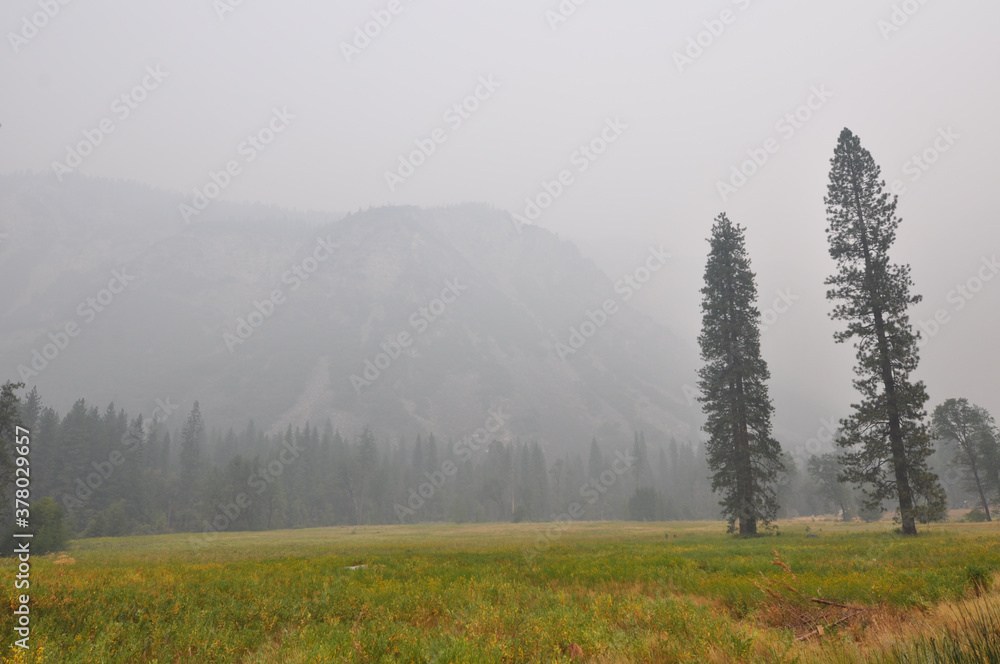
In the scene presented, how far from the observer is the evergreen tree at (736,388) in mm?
27953

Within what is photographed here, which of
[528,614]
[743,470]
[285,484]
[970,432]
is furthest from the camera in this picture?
[285,484]

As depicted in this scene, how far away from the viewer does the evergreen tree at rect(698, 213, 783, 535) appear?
28.0 meters

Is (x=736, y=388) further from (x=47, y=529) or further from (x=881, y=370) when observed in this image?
(x=47, y=529)

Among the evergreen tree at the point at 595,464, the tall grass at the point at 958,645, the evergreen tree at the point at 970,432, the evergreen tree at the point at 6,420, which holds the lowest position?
the evergreen tree at the point at 595,464

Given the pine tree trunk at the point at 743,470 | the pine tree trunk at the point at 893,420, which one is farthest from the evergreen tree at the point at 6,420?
the pine tree trunk at the point at 893,420

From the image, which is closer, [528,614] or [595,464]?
[528,614]

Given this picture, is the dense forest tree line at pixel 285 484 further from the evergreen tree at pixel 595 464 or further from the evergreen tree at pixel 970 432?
the evergreen tree at pixel 970 432

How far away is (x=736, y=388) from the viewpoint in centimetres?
2984

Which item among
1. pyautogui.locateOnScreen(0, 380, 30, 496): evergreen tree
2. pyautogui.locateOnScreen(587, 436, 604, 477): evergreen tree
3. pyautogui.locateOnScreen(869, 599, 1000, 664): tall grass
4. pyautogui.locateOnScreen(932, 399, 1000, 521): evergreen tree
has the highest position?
pyautogui.locateOnScreen(0, 380, 30, 496): evergreen tree

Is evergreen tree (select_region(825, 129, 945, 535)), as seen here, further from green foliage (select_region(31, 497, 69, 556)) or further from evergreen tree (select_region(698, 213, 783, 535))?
green foliage (select_region(31, 497, 69, 556))

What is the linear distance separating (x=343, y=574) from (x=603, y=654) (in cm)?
1013

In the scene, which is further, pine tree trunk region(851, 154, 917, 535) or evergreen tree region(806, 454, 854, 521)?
evergreen tree region(806, 454, 854, 521)

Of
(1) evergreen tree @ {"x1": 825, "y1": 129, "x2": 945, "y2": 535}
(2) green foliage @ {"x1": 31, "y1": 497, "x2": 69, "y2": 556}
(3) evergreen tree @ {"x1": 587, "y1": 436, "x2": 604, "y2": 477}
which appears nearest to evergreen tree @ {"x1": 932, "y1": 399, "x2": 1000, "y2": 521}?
(1) evergreen tree @ {"x1": 825, "y1": 129, "x2": 945, "y2": 535}

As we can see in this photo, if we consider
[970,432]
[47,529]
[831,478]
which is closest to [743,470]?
[970,432]
